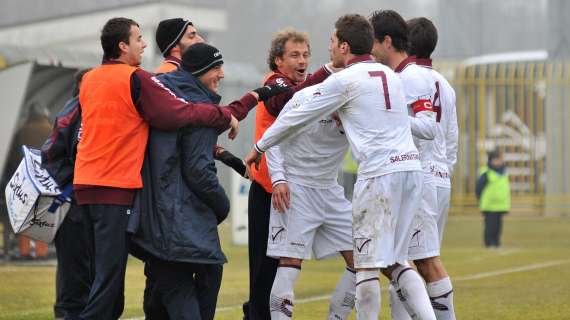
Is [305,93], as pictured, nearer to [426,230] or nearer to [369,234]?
[369,234]

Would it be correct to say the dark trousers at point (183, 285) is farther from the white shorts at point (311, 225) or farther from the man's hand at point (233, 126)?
the man's hand at point (233, 126)

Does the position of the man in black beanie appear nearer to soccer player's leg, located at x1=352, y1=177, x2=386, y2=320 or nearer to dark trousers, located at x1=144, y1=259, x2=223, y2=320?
dark trousers, located at x1=144, y1=259, x2=223, y2=320

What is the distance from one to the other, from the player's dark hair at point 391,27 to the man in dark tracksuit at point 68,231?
1.98 meters

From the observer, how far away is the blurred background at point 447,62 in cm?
1694

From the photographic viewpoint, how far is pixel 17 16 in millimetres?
37625

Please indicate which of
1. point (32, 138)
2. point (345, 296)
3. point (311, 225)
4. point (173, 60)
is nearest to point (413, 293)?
point (345, 296)

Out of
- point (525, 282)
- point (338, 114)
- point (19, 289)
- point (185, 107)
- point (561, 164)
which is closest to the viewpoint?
point (185, 107)

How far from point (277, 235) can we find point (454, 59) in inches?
1357

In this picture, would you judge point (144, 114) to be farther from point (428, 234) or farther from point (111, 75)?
point (428, 234)

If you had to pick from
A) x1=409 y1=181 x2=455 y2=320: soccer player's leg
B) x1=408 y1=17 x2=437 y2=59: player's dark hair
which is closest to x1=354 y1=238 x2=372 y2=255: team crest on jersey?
x1=409 y1=181 x2=455 y2=320: soccer player's leg

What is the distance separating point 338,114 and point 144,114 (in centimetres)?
119

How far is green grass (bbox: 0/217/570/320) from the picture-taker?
10742 millimetres

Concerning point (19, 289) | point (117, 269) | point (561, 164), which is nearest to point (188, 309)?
point (117, 269)

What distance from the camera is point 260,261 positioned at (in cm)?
824
